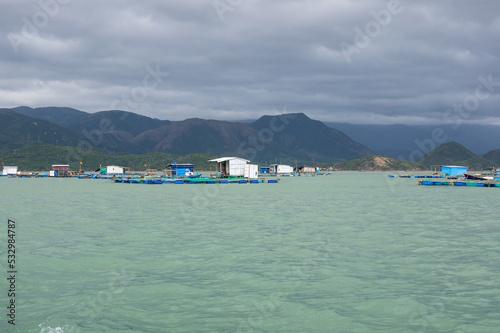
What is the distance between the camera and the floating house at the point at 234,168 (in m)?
125

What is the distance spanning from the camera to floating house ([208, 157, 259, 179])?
125 meters

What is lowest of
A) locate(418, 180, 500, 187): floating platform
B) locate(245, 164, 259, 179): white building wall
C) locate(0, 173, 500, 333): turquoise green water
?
locate(0, 173, 500, 333): turquoise green water

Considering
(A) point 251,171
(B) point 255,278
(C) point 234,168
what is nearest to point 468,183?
(A) point 251,171

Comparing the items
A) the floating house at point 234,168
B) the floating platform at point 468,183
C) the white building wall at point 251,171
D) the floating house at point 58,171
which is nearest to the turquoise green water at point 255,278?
the floating platform at point 468,183

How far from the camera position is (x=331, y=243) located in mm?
28156

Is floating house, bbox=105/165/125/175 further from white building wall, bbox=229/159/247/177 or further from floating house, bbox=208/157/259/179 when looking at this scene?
white building wall, bbox=229/159/247/177

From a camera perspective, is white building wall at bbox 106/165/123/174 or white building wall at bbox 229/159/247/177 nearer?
white building wall at bbox 229/159/247/177

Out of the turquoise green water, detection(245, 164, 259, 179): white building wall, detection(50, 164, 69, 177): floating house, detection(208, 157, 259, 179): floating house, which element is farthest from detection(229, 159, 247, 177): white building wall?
detection(50, 164, 69, 177): floating house

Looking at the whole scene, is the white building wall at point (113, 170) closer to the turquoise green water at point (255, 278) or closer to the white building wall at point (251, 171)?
the white building wall at point (251, 171)

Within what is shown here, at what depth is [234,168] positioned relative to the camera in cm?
12581

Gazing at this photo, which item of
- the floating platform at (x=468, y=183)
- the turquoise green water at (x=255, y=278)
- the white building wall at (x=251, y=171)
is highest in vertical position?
the white building wall at (x=251, y=171)

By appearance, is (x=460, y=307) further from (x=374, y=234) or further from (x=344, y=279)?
(x=374, y=234)

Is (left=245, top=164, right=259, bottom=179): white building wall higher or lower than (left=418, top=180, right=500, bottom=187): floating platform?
higher

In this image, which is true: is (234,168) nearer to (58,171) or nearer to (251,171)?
(251,171)
